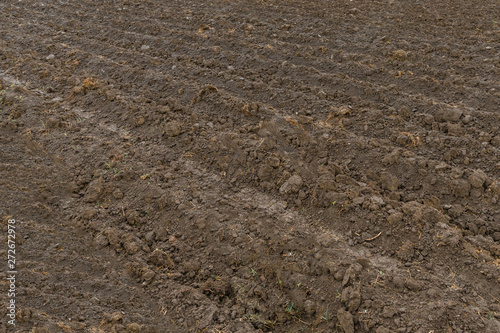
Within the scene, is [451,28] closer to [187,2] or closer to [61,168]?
[187,2]

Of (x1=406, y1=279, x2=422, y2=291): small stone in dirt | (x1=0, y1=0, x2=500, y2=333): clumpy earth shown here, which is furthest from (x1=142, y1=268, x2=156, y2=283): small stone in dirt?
(x1=406, y1=279, x2=422, y2=291): small stone in dirt

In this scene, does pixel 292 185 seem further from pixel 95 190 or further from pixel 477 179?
pixel 95 190

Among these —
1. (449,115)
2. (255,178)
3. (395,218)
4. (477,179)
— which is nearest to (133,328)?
(255,178)

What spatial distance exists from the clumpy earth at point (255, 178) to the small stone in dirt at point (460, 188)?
0.02m

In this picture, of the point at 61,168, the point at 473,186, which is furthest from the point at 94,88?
the point at 473,186

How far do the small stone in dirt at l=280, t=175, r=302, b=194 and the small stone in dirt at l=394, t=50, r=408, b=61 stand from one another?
9.62 ft

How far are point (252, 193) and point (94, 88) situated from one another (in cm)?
288

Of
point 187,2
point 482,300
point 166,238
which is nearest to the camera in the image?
point 482,300

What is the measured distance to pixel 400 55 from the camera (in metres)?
5.61

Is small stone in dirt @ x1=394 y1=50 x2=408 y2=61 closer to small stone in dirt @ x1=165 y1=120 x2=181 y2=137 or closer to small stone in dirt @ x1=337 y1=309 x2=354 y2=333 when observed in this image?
small stone in dirt @ x1=165 y1=120 x2=181 y2=137

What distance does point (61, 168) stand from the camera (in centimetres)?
414

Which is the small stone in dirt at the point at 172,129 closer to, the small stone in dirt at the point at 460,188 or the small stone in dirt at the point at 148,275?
the small stone in dirt at the point at 148,275

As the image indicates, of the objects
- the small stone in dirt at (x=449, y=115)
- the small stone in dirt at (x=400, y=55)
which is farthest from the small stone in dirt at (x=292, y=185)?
the small stone in dirt at (x=400, y=55)

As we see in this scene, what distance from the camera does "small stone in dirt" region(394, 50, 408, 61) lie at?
18.4 feet
